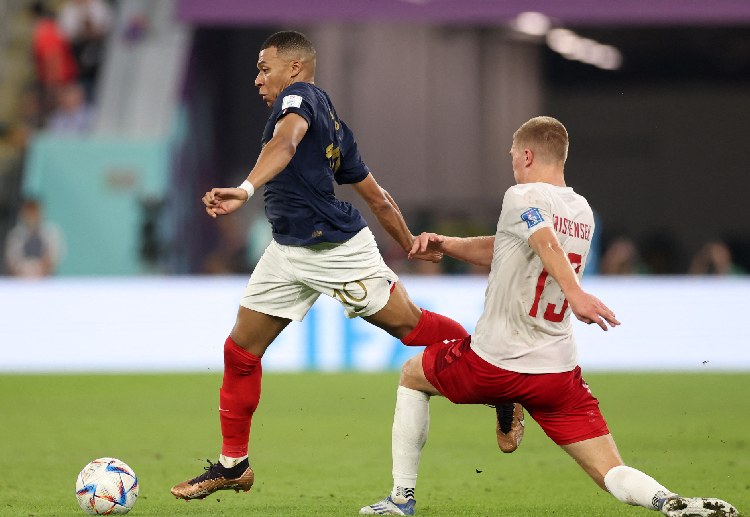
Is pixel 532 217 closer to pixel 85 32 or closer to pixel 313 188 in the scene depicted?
pixel 313 188

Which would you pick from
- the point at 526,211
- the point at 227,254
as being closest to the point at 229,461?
the point at 526,211

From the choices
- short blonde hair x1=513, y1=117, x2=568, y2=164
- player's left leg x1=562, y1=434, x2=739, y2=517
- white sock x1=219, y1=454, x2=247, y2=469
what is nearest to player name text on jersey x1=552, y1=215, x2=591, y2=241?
short blonde hair x1=513, y1=117, x2=568, y2=164

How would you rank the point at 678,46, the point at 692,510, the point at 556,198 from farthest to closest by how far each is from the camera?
the point at 678,46, the point at 556,198, the point at 692,510

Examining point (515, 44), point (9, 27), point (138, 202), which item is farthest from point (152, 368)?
point (515, 44)

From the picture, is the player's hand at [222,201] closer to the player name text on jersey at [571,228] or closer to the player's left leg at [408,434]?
the player's left leg at [408,434]

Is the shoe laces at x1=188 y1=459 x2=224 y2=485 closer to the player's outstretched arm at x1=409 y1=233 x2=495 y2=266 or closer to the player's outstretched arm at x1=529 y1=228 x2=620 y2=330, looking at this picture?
the player's outstretched arm at x1=409 y1=233 x2=495 y2=266

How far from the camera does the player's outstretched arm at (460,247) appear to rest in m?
5.62

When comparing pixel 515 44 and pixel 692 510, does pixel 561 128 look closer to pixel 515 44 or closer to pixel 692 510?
pixel 692 510

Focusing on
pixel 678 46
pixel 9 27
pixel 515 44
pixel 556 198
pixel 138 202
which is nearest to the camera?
pixel 556 198

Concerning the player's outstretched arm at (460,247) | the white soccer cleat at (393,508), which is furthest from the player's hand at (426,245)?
the white soccer cleat at (393,508)

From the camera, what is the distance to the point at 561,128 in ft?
17.4

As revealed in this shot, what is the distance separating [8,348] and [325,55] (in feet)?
31.3

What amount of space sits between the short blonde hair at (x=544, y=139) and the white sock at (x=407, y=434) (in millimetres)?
1106

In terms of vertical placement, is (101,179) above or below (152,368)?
above
